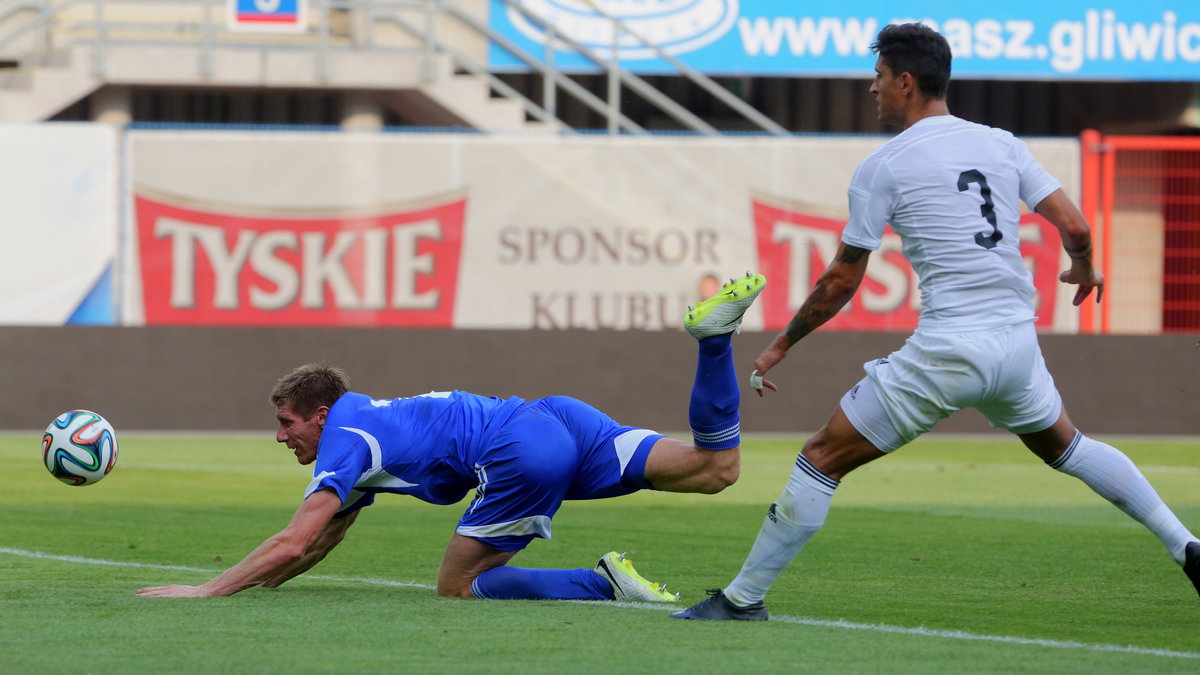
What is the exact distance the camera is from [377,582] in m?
8.17

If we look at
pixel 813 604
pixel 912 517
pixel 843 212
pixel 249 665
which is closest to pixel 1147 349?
pixel 843 212

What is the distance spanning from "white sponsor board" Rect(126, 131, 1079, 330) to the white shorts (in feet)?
48.0

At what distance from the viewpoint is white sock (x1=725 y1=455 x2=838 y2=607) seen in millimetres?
6422

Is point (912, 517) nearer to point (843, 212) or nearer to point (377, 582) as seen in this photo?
point (377, 582)

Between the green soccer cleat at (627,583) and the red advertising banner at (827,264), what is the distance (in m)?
13.7

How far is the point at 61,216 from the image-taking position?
2034cm

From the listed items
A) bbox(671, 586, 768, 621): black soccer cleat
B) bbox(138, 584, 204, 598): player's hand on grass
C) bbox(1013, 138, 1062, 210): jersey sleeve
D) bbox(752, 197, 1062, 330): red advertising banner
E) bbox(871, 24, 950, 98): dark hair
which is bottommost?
bbox(752, 197, 1062, 330): red advertising banner

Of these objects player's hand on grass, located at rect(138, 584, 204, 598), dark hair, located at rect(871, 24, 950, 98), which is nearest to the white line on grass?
player's hand on grass, located at rect(138, 584, 204, 598)

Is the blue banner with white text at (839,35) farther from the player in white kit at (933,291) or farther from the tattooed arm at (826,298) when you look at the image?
the tattooed arm at (826,298)

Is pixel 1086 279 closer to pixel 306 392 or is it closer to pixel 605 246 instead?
pixel 306 392

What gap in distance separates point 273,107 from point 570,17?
15.6 feet

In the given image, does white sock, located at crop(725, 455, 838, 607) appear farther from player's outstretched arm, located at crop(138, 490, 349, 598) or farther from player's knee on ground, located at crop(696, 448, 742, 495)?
player's outstretched arm, located at crop(138, 490, 349, 598)

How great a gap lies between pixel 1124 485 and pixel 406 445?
2822mm

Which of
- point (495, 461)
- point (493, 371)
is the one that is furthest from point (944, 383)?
point (493, 371)
